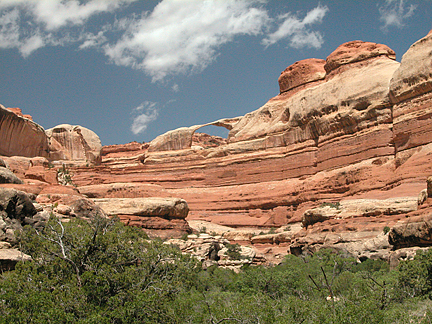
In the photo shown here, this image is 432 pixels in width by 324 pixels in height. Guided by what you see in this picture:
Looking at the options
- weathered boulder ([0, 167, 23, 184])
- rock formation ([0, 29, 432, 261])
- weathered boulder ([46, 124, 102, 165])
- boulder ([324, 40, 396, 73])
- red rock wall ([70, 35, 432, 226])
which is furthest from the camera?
weathered boulder ([46, 124, 102, 165])

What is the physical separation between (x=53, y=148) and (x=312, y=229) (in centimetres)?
3728

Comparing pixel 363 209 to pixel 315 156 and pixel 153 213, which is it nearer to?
pixel 153 213

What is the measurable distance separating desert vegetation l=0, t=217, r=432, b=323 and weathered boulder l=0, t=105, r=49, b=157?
1168 inches

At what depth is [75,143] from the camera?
59000 millimetres

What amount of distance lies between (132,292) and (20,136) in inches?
1477

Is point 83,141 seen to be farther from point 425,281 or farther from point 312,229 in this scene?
point 425,281

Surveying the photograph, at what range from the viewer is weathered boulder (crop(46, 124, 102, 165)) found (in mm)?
57938

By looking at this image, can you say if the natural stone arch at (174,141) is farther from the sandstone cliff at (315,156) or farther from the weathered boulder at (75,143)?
the weathered boulder at (75,143)

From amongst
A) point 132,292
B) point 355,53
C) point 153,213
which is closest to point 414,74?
point 355,53

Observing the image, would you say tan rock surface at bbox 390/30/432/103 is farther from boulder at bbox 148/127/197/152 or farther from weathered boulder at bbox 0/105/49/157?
weathered boulder at bbox 0/105/49/157

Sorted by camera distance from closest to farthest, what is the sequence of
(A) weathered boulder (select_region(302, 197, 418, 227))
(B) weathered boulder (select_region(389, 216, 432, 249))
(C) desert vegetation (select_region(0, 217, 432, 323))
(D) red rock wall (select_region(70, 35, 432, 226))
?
(C) desert vegetation (select_region(0, 217, 432, 323))
(B) weathered boulder (select_region(389, 216, 432, 249))
(A) weathered boulder (select_region(302, 197, 418, 227))
(D) red rock wall (select_region(70, 35, 432, 226))

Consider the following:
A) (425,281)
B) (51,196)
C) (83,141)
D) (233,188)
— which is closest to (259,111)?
(233,188)

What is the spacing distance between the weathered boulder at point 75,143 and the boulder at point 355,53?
28.6 meters

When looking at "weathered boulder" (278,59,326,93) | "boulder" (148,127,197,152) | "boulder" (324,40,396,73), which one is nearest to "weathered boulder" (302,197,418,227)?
"boulder" (324,40,396,73)
